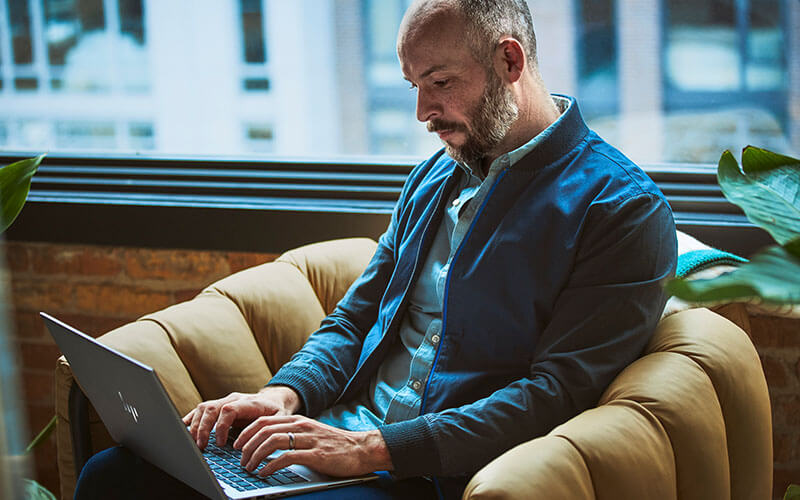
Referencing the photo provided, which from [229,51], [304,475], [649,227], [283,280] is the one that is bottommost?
[304,475]

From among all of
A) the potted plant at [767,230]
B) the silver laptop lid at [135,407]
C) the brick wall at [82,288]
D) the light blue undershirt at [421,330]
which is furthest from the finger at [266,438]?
the brick wall at [82,288]

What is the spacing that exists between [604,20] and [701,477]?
3.88 ft

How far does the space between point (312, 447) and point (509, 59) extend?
28.7 inches

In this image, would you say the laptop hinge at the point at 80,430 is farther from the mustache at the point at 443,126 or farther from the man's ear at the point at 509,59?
the man's ear at the point at 509,59

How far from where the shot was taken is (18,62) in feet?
8.27

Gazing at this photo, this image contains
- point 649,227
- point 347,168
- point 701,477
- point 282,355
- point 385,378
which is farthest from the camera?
point 347,168

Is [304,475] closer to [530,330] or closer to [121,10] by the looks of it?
[530,330]

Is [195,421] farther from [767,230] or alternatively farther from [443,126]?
[767,230]

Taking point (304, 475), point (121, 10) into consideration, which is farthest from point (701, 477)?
point (121, 10)

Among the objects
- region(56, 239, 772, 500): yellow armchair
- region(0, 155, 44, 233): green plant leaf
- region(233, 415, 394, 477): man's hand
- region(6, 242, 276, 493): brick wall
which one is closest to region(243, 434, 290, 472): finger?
region(233, 415, 394, 477): man's hand

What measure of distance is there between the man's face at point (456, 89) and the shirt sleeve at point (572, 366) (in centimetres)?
29

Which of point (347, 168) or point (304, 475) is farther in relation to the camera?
point (347, 168)

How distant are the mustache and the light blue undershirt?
79 mm

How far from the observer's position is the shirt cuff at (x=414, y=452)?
120 cm
